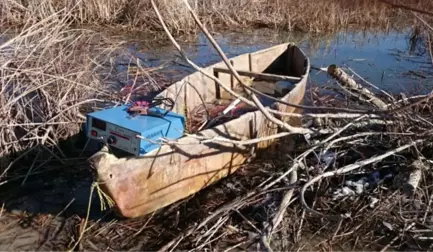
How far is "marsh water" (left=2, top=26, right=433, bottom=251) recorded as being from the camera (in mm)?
8469

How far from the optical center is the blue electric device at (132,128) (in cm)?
418

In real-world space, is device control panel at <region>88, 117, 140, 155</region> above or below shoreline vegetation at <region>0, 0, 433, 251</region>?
above

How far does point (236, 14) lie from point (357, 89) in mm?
7076

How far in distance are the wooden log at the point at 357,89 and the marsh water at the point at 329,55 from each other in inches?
72.4

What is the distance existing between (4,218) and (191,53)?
22.0ft

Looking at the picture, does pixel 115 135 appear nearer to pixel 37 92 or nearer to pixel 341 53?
pixel 37 92

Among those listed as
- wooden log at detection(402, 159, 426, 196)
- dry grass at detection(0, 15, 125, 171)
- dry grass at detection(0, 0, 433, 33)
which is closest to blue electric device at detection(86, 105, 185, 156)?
dry grass at detection(0, 15, 125, 171)

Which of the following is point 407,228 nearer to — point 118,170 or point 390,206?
point 390,206

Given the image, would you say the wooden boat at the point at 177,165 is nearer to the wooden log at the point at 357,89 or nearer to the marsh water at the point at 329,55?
the wooden log at the point at 357,89

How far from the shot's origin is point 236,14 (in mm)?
Result: 12906

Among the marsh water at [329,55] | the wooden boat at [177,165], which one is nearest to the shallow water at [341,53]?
the marsh water at [329,55]

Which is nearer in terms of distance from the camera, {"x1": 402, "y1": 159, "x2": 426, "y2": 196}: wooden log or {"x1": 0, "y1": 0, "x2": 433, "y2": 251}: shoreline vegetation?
{"x1": 0, "y1": 0, "x2": 433, "y2": 251}: shoreline vegetation

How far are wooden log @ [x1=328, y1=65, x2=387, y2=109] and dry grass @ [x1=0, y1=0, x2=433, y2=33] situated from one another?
5615 millimetres

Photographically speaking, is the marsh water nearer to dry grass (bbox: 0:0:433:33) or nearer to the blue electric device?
dry grass (bbox: 0:0:433:33)
